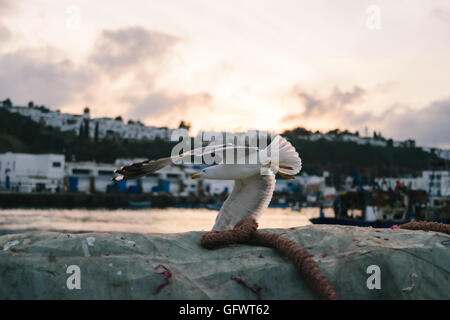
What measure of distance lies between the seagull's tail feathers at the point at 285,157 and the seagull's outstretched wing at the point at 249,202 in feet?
1.84

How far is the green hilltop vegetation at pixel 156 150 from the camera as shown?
113500 millimetres

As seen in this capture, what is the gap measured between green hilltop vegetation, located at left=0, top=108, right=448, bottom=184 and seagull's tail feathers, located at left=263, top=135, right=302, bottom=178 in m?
67.4

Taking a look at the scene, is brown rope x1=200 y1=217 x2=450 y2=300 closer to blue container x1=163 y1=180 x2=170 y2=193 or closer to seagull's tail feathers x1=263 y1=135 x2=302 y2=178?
seagull's tail feathers x1=263 y1=135 x2=302 y2=178

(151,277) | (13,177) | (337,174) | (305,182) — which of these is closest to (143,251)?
(151,277)

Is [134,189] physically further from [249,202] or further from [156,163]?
[156,163]

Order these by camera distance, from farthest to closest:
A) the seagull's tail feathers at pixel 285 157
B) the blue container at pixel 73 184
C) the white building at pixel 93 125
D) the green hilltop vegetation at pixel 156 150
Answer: the white building at pixel 93 125 < the green hilltop vegetation at pixel 156 150 < the blue container at pixel 73 184 < the seagull's tail feathers at pixel 285 157

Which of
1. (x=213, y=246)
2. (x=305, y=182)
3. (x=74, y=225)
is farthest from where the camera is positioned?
(x=305, y=182)

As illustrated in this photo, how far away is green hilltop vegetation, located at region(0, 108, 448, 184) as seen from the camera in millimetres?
113500

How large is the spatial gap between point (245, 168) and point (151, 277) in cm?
217

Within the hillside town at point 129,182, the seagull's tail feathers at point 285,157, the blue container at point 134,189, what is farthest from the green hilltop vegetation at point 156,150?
the seagull's tail feathers at point 285,157

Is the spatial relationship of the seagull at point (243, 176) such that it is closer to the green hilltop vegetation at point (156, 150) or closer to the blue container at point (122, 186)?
the green hilltop vegetation at point (156, 150)

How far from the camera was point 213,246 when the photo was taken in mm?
4238
